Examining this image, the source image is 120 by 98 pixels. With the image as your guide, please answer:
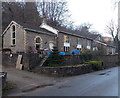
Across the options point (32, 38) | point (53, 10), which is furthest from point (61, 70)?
point (53, 10)

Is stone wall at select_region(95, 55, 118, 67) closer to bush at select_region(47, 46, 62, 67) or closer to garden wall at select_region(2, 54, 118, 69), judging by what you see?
garden wall at select_region(2, 54, 118, 69)

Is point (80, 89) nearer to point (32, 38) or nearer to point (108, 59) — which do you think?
point (32, 38)

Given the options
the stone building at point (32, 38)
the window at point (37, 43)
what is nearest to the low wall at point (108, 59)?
the stone building at point (32, 38)

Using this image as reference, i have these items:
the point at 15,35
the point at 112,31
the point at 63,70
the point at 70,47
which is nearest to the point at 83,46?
the point at 70,47

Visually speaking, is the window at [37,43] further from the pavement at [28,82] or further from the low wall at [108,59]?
the pavement at [28,82]

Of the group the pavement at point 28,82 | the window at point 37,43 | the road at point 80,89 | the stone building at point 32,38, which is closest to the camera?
the road at point 80,89

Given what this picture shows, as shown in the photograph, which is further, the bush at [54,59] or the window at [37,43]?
the window at [37,43]

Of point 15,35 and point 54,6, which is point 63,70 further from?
point 54,6

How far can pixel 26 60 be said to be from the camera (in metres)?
14.6

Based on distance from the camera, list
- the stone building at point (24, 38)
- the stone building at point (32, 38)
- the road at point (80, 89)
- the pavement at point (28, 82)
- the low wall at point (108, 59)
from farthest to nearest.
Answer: the low wall at point (108, 59)
the stone building at point (32, 38)
the stone building at point (24, 38)
the pavement at point (28, 82)
the road at point (80, 89)

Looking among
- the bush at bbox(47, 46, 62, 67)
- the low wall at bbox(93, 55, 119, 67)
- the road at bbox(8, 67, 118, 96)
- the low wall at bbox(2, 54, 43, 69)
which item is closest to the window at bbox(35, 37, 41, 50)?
the low wall at bbox(2, 54, 43, 69)

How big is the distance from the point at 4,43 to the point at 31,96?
59.4 ft

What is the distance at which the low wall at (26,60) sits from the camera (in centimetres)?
1448

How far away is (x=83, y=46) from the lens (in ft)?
103
